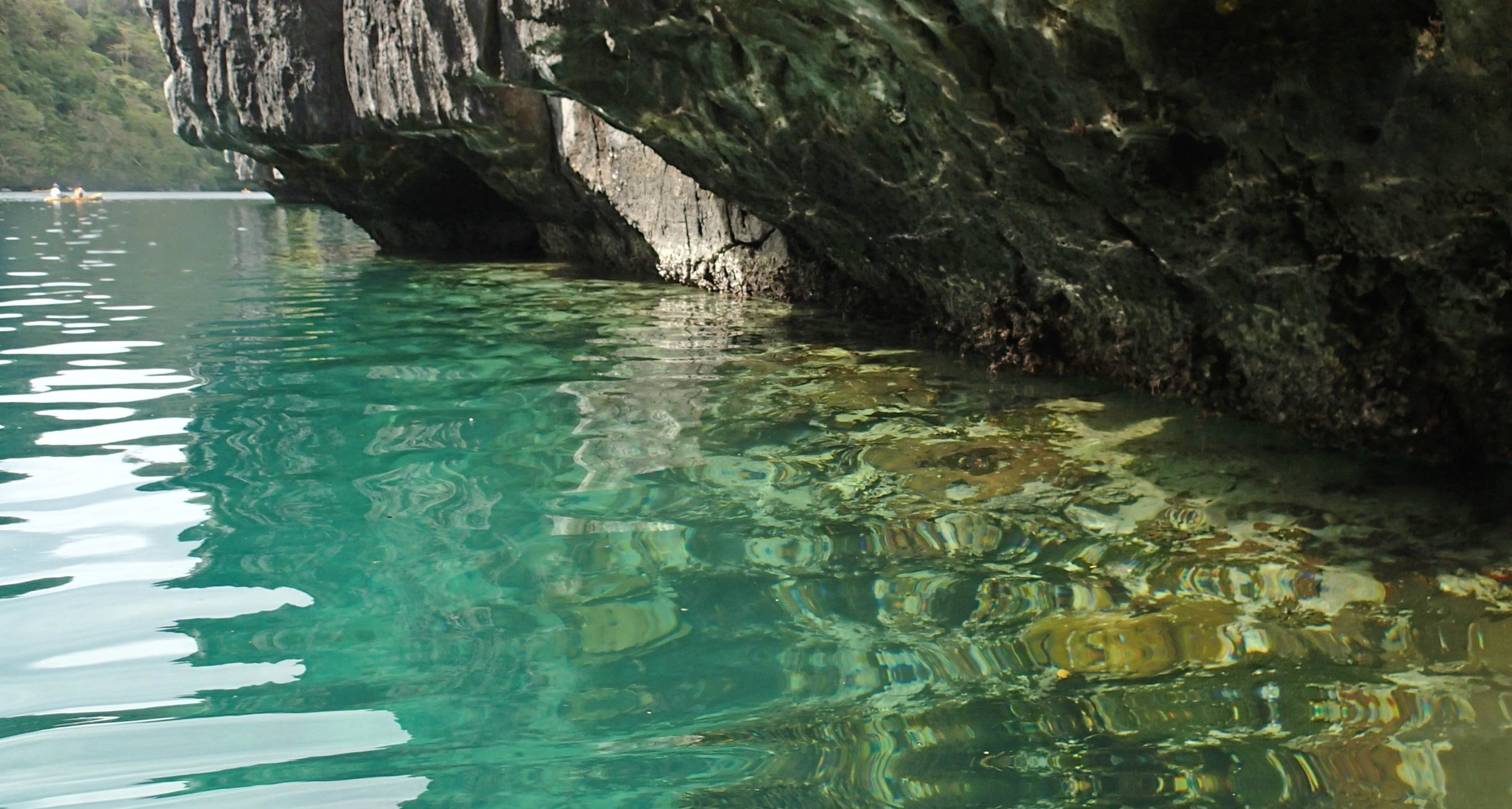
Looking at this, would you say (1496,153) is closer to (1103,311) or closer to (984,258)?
(1103,311)

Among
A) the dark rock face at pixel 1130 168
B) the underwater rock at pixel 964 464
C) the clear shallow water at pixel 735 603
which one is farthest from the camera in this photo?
the underwater rock at pixel 964 464

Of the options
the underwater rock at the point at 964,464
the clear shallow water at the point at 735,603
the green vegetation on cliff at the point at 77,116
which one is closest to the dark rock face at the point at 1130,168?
the clear shallow water at the point at 735,603

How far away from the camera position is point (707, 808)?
6.42 ft

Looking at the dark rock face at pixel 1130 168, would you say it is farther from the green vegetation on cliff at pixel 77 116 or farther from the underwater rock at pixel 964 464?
the green vegetation on cliff at pixel 77 116

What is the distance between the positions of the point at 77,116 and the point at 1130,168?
7880cm

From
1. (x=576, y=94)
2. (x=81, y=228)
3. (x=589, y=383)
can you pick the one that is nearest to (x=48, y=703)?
(x=589, y=383)

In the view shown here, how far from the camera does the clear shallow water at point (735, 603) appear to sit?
208 cm

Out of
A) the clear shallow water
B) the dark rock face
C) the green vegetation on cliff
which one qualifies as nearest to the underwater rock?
the clear shallow water

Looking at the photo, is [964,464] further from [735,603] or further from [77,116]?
[77,116]

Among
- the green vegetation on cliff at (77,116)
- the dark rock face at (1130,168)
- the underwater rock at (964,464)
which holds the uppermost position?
the green vegetation on cliff at (77,116)

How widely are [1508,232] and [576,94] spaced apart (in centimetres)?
511

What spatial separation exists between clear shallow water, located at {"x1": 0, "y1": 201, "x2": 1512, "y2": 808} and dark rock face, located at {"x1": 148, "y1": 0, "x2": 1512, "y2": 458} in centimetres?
34

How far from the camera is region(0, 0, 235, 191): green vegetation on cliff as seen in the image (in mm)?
61969

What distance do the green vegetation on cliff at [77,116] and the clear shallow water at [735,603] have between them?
220 feet
